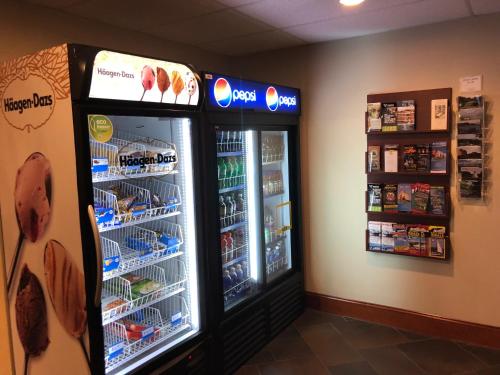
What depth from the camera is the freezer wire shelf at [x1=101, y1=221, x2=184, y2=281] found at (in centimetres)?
232

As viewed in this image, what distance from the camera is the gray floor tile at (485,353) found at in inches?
118

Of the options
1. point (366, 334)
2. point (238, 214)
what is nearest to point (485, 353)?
point (366, 334)

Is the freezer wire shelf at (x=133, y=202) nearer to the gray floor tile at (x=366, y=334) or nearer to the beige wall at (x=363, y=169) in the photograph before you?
the beige wall at (x=363, y=169)

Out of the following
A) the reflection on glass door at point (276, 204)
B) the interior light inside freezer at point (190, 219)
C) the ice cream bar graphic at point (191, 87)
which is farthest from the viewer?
the reflection on glass door at point (276, 204)

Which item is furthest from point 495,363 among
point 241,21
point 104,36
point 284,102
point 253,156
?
point 104,36

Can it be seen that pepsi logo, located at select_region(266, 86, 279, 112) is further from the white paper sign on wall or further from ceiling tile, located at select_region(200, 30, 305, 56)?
the white paper sign on wall

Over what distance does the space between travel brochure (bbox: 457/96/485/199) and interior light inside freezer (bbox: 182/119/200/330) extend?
2029mm

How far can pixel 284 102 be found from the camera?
353cm

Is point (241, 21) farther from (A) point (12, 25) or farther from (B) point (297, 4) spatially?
(A) point (12, 25)

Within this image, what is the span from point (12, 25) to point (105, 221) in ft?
4.26

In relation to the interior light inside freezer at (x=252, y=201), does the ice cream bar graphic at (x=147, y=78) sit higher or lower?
higher

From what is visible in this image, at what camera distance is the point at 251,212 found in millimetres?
3312

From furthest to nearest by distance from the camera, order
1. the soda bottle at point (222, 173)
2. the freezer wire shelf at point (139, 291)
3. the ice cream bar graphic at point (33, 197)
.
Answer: the soda bottle at point (222, 173), the freezer wire shelf at point (139, 291), the ice cream bar graphic at point (33, 197)

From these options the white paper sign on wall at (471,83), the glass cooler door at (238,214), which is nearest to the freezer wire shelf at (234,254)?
the glass cooler door at (238,214)
